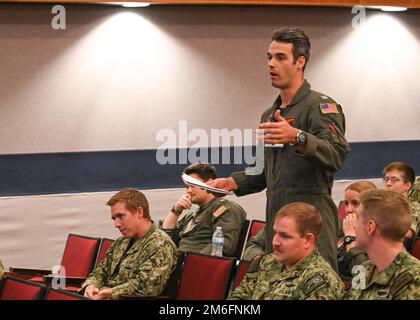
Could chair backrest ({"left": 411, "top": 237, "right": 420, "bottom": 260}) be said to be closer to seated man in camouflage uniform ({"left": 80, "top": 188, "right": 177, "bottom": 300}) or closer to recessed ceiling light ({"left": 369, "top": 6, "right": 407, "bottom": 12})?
seated man in camouflage uniform ({"left": 80, "top": 188, "right": 177, "bottom": 300})

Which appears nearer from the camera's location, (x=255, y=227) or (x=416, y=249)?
(x=416, y=249)

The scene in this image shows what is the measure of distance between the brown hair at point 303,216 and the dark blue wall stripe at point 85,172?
4384mm

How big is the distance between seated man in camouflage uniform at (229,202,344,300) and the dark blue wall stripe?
14.1ft

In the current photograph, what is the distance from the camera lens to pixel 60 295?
134 inches

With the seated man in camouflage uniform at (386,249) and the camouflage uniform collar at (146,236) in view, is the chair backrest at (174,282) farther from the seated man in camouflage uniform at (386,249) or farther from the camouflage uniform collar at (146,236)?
the seated man in camouflage uniform at (386,249)

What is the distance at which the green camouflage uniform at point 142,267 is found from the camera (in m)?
4.40

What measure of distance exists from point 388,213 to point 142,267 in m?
1.93

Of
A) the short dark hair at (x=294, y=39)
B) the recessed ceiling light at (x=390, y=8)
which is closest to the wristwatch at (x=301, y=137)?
the short dark hair at (x=294, y=39)

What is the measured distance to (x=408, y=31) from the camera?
860 cm

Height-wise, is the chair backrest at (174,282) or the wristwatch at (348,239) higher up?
the wristwatch at (348,239)

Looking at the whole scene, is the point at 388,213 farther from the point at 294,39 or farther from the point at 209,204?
the point at 209,204

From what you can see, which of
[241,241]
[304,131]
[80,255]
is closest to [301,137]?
[304,131]
